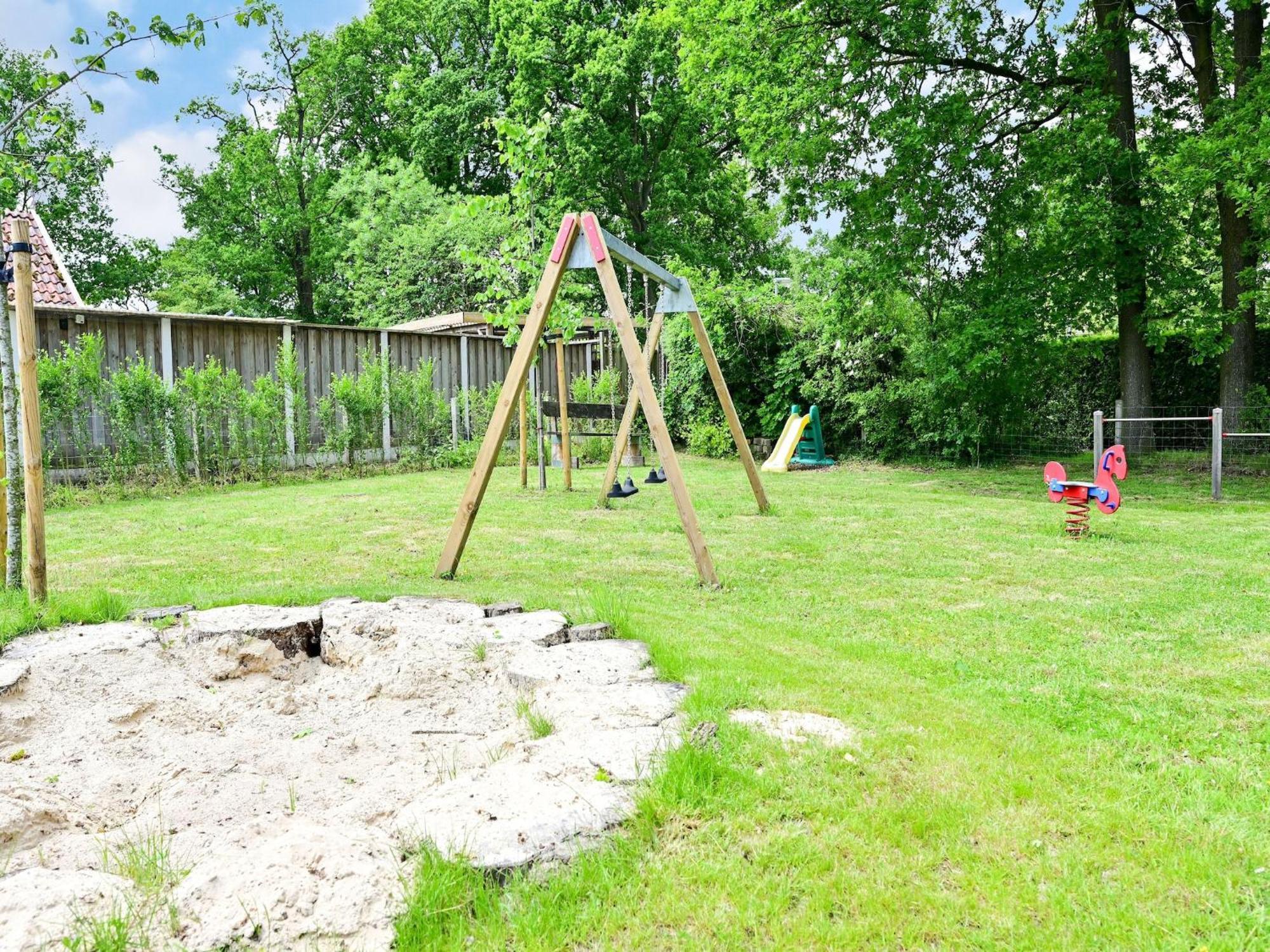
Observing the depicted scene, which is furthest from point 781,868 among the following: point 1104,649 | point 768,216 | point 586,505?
point 768,216

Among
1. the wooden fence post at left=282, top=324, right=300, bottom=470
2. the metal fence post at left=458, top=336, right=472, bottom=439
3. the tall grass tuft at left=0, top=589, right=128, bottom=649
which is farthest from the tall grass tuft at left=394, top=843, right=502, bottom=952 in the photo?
the metal fence post at left=458, top=336, right=472, bottom=439

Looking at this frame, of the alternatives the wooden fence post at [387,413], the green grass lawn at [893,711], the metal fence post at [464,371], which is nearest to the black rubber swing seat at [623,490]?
the green grass lawn at [893,711]

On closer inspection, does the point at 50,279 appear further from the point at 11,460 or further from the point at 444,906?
the point at 444,906

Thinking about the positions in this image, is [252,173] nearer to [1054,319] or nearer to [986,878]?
[1054,319]

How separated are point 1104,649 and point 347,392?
10.4m

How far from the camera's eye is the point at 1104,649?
3721mm

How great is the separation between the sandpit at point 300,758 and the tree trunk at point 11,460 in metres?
0.94

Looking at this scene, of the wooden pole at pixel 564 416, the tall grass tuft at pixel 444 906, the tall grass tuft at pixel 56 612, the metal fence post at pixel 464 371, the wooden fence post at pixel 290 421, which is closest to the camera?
the tall grass tuft at pixel 444 906

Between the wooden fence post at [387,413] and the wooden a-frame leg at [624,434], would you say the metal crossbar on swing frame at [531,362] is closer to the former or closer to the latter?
the wooden a-frame leg at [624,434]

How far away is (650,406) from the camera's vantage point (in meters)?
5.25

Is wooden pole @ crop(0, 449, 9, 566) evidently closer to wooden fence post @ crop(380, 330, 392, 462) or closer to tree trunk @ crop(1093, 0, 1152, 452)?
wooden fence post @ crop(380, 330, 392, 462)

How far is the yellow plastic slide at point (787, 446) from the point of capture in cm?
1323

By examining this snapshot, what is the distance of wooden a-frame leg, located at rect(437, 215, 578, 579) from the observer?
5031mm

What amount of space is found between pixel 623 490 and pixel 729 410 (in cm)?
145
